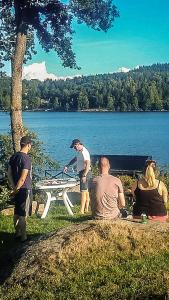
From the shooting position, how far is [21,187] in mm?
9281

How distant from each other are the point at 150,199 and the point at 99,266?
251cm

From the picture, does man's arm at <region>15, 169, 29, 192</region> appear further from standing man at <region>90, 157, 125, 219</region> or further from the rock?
the rock

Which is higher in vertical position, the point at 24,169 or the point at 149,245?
the point at 24,169

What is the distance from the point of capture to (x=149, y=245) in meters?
7.26

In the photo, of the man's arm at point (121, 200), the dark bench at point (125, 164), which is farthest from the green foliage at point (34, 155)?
the man's arm at point (121, 200)

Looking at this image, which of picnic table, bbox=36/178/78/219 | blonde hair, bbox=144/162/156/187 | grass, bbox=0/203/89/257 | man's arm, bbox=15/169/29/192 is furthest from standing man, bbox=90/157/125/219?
picnic table, bbox=36/178/78/219

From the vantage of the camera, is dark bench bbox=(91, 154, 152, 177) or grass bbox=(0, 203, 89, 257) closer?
grass bbox=(0, 203, 89, 257)

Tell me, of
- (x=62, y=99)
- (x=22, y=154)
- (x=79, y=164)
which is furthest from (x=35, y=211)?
(x=62, y=99)

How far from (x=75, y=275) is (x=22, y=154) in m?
3.27

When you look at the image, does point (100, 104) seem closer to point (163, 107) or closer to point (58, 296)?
point (163, 107)

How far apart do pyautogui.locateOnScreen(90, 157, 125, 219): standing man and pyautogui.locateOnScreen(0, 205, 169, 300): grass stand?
2.76 ft

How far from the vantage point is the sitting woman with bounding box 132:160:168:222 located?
353 inches

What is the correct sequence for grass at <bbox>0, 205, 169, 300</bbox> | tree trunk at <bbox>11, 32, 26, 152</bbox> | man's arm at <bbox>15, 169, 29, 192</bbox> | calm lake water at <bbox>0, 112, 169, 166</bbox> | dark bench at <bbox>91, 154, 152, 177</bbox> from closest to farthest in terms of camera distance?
grass at <bbox>0, 205, 169, 300</bbox> < man's arm at <bbox>15, 169, 29, 192</bbox> < tree trunk at <bbox>11, 32, 26, 152</bbox> < dark bench at <bbox>91, 154, 152, 177</bbox> < calm lake water at <bbox>0, 112, 169, 166</bbox>

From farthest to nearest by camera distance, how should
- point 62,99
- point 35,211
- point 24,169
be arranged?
point 62,99 → point 35,211 → point 24,169
